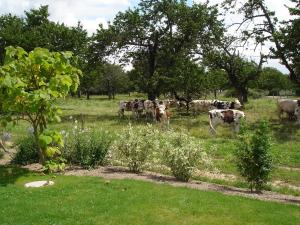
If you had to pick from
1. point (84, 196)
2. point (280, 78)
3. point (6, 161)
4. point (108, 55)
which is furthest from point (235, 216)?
point (280, 78)

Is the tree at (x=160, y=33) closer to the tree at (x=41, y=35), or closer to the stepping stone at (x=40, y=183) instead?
the tree at (x=41, y=35)

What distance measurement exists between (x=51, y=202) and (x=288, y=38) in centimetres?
2044

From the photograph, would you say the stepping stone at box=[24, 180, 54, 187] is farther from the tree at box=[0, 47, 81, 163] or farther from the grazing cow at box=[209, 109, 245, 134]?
the grazing cow at box=[209, 109, 245, 134]

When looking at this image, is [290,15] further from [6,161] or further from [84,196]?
[84,196]

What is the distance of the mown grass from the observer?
8.84 meters

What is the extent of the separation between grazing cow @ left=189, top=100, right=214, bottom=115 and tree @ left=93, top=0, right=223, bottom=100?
300 cm

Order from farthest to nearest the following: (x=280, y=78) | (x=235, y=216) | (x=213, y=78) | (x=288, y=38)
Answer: (x=280, y=78), (x=213, y=78), (x=288, y=38), (x=235, y=216)

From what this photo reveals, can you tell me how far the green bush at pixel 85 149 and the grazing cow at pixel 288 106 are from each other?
53.1 feet

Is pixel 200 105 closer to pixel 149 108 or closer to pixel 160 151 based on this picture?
pixel 149 108

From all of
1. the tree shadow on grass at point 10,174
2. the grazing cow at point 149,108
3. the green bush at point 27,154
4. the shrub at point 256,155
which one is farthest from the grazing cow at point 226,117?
the tree shadow on grass at point 10,174

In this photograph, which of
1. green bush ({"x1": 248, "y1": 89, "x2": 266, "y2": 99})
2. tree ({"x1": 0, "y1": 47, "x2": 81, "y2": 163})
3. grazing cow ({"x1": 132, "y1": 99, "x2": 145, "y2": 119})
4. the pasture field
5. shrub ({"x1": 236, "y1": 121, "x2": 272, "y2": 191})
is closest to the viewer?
tree ({"x1": 0, "y1": 47, "x2": 81, "y2": 163})

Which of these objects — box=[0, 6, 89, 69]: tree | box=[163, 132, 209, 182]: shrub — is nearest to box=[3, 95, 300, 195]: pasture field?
box=[163, 132, 209, 182]: shrub

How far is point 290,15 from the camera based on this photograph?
2703 centimetres

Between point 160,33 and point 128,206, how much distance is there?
91.8ft
